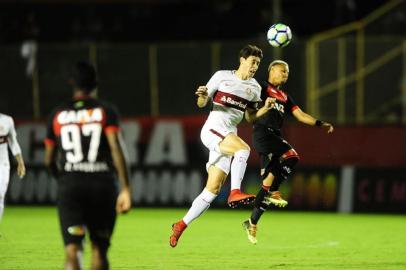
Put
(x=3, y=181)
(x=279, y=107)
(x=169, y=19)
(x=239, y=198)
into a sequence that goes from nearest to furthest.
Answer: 1. (x=239, y=198)
2. (x=279, y=107)
3. (x=3, y=181)
4. (x=169, y=19)

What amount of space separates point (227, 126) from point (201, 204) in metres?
1.08

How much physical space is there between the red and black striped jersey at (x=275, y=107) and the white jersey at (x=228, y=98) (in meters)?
0.36

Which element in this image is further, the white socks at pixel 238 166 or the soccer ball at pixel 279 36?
the soccer ball at pixel 279 36

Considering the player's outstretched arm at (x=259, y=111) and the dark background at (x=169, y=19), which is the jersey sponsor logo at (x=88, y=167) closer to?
the player's outstretched arm at (x=259, y=111)

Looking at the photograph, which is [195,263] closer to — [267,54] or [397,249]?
[397,249]

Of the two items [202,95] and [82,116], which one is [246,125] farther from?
[82,116]

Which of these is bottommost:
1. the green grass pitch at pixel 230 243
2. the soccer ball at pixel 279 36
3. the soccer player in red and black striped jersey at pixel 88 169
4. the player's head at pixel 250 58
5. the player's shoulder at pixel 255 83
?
the green grass pitch at pixel 230 243

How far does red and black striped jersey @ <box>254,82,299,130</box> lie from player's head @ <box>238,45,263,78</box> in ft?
1.79

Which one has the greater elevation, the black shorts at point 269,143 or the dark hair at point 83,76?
the dark hair at point 83,76

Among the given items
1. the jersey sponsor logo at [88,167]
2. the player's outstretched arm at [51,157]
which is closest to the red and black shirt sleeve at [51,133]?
the player's outstretched arm at [51,157]

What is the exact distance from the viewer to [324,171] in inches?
867

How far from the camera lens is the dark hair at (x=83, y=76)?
816 centimetres

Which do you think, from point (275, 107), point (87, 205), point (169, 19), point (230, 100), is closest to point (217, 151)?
point (230, 100)

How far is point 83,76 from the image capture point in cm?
820
